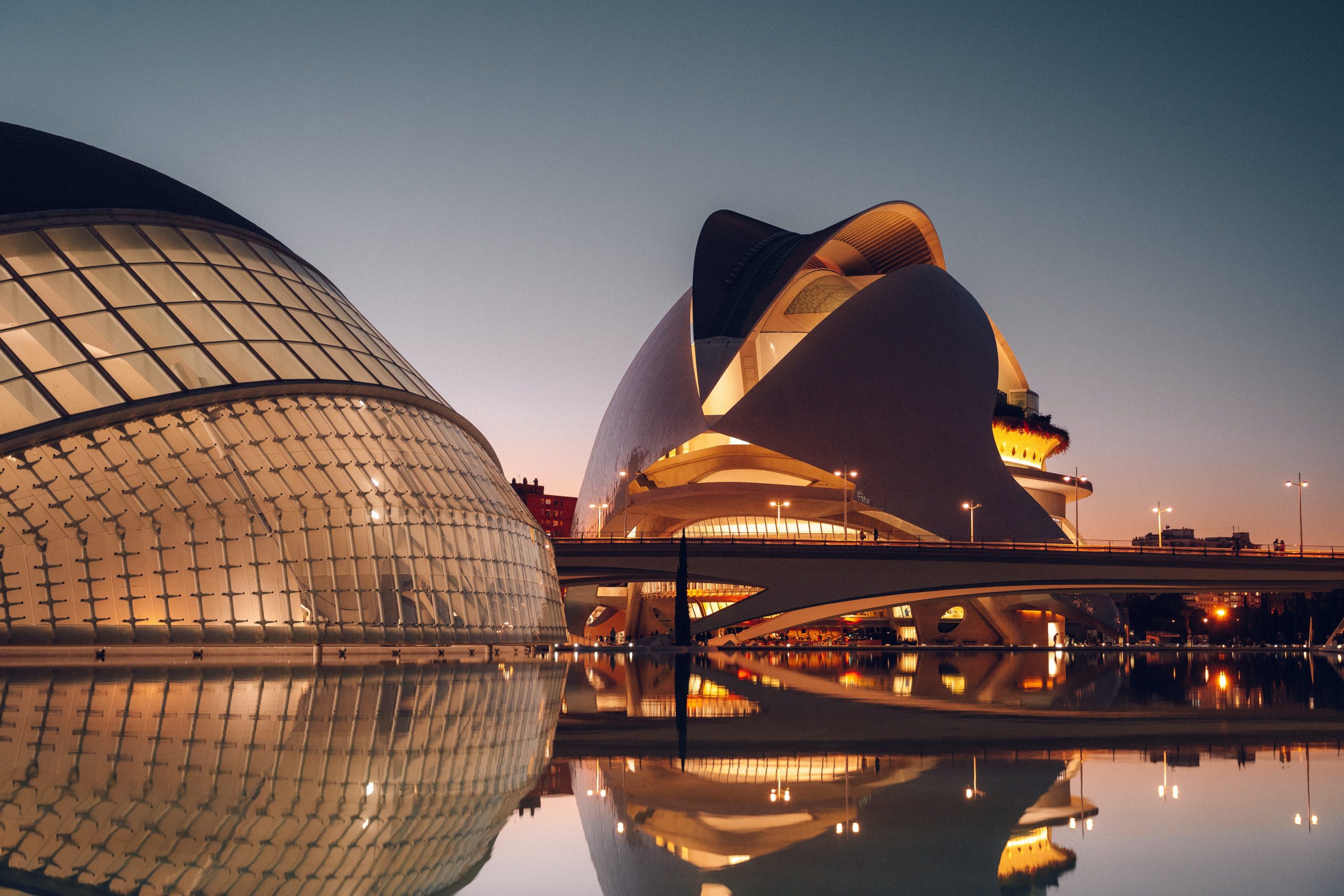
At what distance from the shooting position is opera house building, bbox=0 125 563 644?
2606 cm

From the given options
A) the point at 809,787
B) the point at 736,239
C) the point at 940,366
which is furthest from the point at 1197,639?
the point at 809,787

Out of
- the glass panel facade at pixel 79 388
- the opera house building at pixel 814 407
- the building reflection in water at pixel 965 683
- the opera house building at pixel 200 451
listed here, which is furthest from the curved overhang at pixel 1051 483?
the glass panel facade at pixel 79 388

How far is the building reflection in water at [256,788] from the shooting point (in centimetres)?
603

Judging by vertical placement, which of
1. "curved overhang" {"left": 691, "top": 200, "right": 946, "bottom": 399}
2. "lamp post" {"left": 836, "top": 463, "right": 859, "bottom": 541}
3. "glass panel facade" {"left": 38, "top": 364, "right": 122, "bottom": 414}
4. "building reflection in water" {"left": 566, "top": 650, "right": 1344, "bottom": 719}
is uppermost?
"curved overhang" {"left": 691, "top": 200, "right": 946, "bottom": 399}

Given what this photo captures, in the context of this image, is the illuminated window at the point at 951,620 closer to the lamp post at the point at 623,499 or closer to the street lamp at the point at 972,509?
the street lamp at the point at 972,509

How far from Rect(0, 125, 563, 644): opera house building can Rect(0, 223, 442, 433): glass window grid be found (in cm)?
6

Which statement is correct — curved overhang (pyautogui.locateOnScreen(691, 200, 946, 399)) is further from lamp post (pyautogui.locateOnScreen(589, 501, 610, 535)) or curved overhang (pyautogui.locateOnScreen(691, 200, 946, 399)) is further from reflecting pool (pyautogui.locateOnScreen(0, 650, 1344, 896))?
reflecting pool (pyautogui.locateOnScreen(0, 650, 1344, 896))

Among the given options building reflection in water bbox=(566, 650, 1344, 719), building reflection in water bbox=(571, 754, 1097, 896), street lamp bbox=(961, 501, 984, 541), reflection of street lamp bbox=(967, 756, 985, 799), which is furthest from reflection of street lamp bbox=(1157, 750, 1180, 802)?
street lamp bbox=(961, 501, 984, 541)

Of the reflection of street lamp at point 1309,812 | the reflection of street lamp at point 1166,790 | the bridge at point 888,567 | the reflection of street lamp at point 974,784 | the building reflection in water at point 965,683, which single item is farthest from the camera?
the bridge at point 888,567

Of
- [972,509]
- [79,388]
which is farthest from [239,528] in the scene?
[972,509]

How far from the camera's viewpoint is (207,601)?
1058 inches

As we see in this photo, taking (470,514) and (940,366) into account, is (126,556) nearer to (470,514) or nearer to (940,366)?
(470,514)

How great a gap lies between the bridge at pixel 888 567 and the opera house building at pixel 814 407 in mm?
5896

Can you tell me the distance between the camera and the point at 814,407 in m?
66.1
